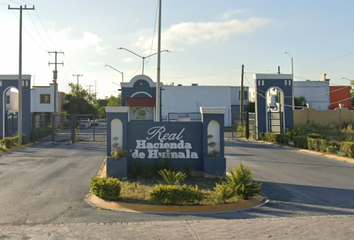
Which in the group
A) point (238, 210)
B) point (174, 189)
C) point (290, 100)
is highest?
point (290, 100)

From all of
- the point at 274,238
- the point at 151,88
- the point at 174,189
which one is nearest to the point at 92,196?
the point at 174,189

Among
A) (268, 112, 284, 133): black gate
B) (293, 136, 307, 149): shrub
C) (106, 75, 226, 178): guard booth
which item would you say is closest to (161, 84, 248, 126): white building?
(268, 112, 284, 133): black gate

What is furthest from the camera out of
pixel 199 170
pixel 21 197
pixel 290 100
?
pixel 290 100

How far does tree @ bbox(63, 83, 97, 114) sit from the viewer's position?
61.1 meters

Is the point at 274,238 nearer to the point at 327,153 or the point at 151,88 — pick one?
the point at 327,153

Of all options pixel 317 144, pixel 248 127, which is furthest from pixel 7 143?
pixel 248 127

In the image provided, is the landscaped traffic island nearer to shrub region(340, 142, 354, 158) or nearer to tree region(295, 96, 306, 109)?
shrub region(340, 142, 354, 158)

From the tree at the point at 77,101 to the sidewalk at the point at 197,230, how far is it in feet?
185

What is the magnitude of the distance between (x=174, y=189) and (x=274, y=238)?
10.3 ft

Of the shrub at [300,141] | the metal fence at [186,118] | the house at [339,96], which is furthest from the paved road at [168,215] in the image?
the house at [339,96]

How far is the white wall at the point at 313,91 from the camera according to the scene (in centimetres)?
6316

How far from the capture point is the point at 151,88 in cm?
3225

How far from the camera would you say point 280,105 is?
101 ft

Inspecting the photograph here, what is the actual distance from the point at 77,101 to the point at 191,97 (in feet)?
70.7
